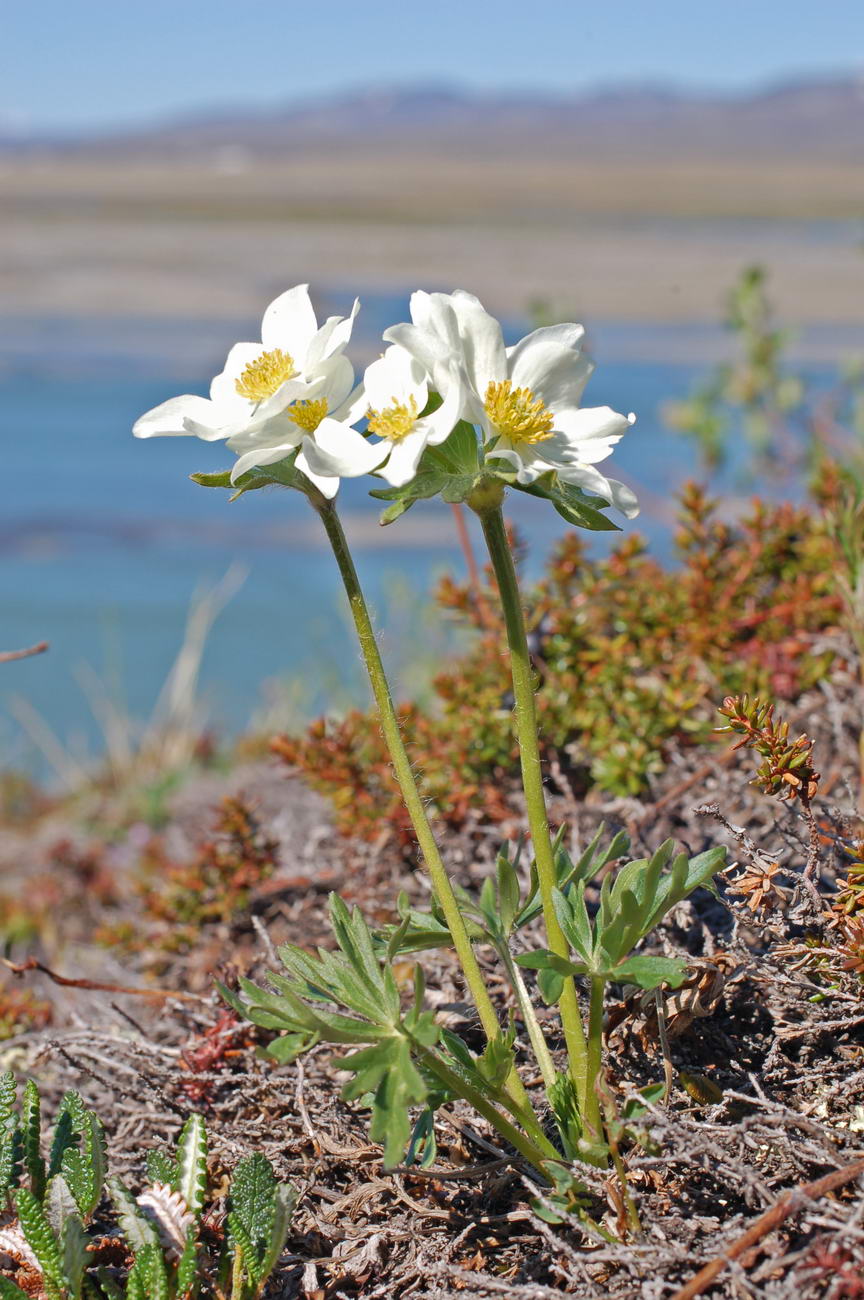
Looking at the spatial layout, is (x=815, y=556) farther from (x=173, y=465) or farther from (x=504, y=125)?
(x=504, y=125)

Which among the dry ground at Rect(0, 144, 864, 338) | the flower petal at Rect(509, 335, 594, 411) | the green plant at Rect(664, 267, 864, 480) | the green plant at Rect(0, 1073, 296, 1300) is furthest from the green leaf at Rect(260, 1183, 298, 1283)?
the dry ground at Rect(0, 144, 864, 338)

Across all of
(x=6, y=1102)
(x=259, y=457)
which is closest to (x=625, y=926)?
(x=259, y=457)

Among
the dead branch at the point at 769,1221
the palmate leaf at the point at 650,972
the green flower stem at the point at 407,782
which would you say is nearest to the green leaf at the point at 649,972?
the palmate leaf at the point at 650,972

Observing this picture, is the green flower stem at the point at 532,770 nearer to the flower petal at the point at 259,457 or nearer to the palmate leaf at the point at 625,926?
the palmate leaf at the point at 625,926

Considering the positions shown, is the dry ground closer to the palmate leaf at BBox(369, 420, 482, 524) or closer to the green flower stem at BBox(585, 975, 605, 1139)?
the palmate leaf at BBox(369, 420, 482, 524)

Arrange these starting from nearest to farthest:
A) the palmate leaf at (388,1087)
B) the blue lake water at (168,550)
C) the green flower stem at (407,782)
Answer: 1. the palmate leaf at (388,1087)
2. the green flower stem at (407,782)
3. the blue lake water at (168,550)

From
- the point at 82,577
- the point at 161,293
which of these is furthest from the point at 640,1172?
the point at 161,293
